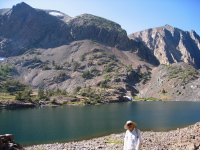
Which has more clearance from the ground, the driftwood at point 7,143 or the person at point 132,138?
the person at point 132,138

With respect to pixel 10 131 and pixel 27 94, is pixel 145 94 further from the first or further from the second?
pixel 10 131

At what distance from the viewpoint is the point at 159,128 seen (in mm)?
43625

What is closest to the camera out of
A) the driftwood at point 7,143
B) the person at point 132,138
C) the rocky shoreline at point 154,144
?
the person at point 132,138

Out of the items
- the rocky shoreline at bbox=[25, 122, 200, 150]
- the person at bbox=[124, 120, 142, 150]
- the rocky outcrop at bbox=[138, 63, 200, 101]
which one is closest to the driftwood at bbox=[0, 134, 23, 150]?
the rocky shoreline at bbox=[25, 122, 200, 150]

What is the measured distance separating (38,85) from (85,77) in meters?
39.8

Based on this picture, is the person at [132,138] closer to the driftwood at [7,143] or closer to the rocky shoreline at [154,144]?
the rocky shoreline at [154,144]

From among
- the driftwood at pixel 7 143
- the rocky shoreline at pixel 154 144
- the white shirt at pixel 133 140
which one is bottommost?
the rocky shoreline at pixel 154 144

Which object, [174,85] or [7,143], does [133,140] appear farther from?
[174,85]

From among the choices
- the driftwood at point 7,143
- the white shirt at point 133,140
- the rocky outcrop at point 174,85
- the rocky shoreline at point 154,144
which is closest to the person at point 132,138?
the white shirt at point 133,140

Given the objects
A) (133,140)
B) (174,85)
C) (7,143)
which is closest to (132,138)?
(133,140)

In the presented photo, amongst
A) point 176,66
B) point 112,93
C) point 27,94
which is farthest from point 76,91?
point 176,66

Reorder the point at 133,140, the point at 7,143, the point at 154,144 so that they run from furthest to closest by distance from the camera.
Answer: the point at 154,144, the point at 7,143, the point at 133,140

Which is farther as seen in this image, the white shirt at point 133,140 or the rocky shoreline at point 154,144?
the rocky shoreline at point 154,144

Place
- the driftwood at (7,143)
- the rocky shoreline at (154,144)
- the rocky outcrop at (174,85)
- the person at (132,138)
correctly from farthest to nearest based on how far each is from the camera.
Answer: the rocky outcrop at (174,85)
the rocky shoreline at (154,144)
the driftwood at (7,143)
the person at (132,138)
